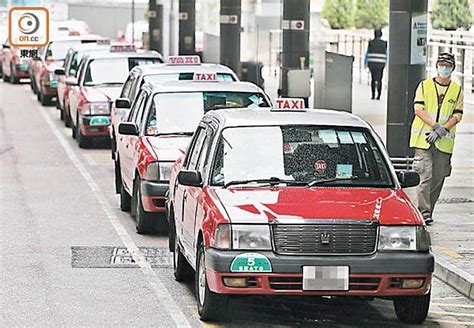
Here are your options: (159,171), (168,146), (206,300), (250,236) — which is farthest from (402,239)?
(168,146)

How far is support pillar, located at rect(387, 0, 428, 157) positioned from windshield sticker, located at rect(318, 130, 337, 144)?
274 inches

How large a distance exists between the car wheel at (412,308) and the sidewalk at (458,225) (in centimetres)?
135

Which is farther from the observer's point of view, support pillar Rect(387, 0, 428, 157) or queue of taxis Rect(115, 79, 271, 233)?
support pillar Rect(387, 0, 428, 157)

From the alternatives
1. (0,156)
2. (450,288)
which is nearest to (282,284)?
(450,288)

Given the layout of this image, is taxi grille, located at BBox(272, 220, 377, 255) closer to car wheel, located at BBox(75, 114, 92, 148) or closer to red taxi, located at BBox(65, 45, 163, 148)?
red taxi, located at BBox(65, 45, 163, 148)

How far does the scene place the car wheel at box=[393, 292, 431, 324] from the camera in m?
10.0

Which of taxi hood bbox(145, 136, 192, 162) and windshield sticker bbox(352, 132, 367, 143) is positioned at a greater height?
windshield sticker bbox(352, 132, 367, 143)

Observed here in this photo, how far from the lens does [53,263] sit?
1281 cm

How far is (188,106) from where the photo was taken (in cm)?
1559

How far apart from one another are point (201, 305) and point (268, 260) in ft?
3.10

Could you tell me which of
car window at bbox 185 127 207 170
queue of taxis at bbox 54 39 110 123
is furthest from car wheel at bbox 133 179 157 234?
queue of taxis at bbox 54 39 110 123

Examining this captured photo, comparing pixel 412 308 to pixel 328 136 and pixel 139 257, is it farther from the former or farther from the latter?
pixel 139 257

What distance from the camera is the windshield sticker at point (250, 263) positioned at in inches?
376

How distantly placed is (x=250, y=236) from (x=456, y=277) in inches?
114
